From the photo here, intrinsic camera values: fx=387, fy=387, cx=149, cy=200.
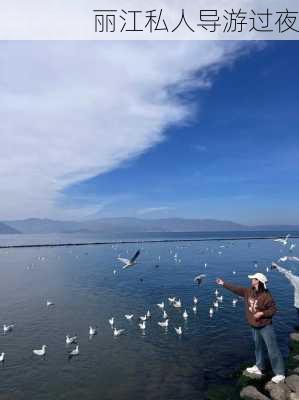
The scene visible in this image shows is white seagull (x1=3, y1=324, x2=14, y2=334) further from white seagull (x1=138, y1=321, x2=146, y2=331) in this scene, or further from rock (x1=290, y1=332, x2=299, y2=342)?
rock (x1=290, y1=332, x2=299, y2=342)

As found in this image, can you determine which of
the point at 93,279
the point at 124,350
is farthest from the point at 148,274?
the point at 124,350

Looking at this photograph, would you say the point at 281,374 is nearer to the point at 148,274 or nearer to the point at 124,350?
the point at 124,350

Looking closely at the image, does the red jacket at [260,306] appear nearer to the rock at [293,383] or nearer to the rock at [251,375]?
the rock at [293,383]

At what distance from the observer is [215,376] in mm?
19656

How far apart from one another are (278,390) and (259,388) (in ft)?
4.32

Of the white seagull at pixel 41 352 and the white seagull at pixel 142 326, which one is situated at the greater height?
the white seagull at pixel 142 326

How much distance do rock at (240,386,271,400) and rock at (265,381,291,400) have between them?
0.34 m

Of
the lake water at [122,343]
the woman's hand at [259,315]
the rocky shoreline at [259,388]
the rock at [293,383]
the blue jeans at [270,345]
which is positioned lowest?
the lake water at [122,343]

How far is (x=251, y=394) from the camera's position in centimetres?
1566

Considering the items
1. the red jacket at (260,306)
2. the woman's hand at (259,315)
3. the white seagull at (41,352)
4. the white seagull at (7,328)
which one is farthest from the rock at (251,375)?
the white seagull at (7,328)

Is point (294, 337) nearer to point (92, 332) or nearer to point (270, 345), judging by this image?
point (270, 345)

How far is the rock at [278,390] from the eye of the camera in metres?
15.2

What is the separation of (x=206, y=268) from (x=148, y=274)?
12.9m

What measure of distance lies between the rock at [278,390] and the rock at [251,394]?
0.34 meters
